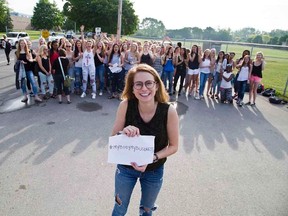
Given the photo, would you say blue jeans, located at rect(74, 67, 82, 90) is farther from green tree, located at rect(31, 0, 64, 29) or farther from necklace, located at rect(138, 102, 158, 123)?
green tree, located at rect(31, 0, 64, 29)

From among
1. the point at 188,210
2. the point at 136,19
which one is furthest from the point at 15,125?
the point at 136,19

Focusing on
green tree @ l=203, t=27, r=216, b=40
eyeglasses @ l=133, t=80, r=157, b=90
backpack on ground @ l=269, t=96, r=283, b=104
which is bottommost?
backpack on ground @ l=269, t=96, r=283, b=104

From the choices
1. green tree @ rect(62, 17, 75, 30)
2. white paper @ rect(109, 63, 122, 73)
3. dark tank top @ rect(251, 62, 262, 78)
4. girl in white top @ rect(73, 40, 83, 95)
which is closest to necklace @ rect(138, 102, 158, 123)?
white paper @ rect(109, 63, 122, 73)

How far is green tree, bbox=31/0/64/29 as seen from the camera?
198 ft

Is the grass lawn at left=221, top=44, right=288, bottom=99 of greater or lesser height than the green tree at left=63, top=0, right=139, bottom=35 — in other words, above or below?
below

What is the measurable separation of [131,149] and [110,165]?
2481mm

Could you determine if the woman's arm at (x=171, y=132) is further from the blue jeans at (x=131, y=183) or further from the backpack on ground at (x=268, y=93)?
the backpack on ground at (x=268, y=93)

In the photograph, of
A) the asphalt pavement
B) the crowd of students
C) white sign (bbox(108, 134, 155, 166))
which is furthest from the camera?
the crowd of students

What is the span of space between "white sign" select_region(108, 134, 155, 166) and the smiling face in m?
0.37

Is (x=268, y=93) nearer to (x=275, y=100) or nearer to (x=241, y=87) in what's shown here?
(x=275, y=100)

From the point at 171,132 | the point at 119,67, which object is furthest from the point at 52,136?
the point at 119,67

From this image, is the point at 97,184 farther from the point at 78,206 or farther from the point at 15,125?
the point at 15,125

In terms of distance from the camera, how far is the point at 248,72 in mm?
8547

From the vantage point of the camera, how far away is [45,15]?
6034 cm
